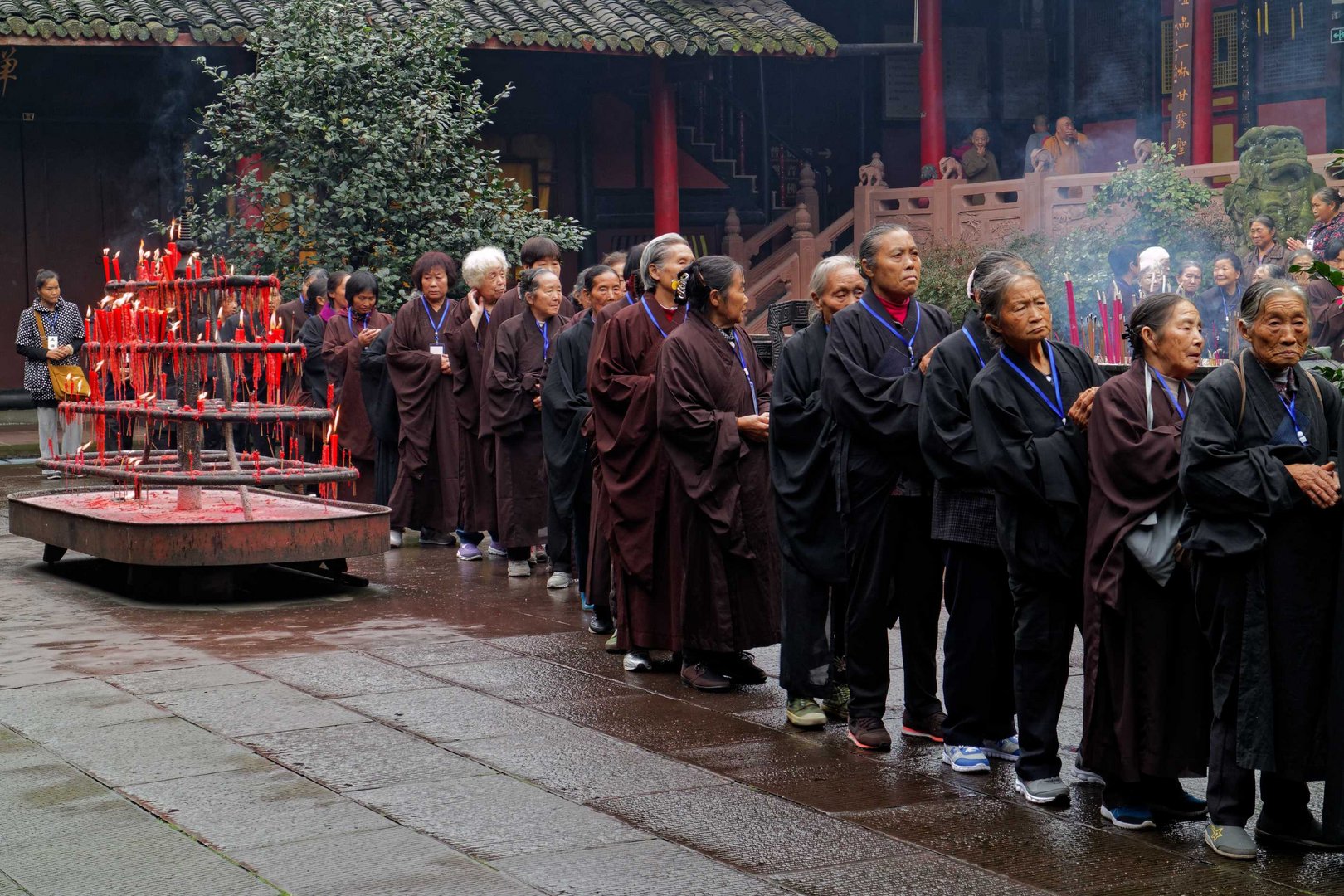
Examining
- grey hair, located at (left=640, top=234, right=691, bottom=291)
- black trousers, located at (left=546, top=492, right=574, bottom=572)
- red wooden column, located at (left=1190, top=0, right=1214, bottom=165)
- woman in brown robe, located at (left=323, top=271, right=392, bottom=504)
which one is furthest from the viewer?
red wooden column, located at (left=1190, top=0, right=1214, bottom=165)

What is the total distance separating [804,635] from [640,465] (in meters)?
1.17

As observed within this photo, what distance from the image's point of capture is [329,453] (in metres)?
10.5

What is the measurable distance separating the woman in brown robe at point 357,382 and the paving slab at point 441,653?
401 cm

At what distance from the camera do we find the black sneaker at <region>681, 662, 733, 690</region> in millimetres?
6574

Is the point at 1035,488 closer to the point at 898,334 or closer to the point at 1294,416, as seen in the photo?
the point at 1294,416

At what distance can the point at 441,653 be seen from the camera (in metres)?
7.32

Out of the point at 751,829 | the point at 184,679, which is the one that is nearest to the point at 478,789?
the point at 751,829

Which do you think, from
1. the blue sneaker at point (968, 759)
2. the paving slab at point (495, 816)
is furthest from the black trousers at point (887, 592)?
the paving slab at point (495, 816)

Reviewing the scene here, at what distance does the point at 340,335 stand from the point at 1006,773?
7.36 metres

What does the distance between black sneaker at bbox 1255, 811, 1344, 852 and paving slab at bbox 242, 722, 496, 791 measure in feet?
7.34

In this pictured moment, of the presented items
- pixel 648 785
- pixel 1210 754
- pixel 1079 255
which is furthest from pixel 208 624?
pixel 1079 255

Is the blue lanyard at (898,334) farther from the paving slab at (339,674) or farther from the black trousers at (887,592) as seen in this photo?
the paving slab at (339,674)

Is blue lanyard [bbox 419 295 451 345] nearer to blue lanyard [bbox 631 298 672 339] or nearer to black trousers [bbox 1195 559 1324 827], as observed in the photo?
blue lanyard [bbox 631 298 672 339]

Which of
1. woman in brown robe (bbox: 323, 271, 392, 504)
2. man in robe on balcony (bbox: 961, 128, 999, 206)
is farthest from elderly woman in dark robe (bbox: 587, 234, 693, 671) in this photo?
man in robe on balcony (bbox: 961, 128, 999, 206)
